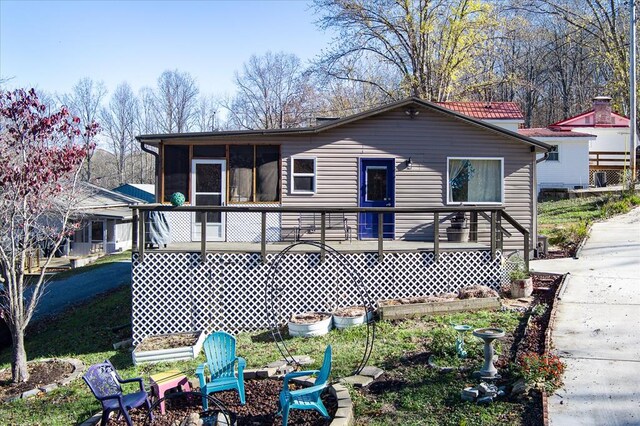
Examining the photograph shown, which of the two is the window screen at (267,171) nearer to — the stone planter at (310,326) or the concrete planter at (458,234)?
the concrete planter at (458,234)

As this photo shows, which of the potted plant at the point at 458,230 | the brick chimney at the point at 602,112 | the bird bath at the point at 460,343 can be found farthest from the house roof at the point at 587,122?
the bird bath at the point at 460,343

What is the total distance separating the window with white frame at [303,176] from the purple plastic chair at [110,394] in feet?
25.2

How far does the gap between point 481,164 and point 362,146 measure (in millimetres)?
3021

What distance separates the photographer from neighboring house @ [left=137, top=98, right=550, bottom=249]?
1329 cm

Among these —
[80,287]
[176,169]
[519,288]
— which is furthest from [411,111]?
[80,287]

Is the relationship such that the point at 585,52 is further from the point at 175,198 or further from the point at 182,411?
the point at 182,411

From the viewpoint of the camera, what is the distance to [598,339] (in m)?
7.23

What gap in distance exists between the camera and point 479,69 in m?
32.7

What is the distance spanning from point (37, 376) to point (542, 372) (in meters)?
7.51

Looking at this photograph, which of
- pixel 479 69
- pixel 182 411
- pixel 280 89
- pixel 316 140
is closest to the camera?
pixel 182 411

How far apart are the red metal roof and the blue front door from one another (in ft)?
28.3

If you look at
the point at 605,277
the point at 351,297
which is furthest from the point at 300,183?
the point at 605,277

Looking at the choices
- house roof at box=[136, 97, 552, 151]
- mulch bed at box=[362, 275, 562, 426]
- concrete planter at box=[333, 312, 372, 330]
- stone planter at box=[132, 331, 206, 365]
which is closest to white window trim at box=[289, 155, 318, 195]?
house roof at box=[136, 97, 552, 151]

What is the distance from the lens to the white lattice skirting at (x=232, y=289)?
31.2ft
